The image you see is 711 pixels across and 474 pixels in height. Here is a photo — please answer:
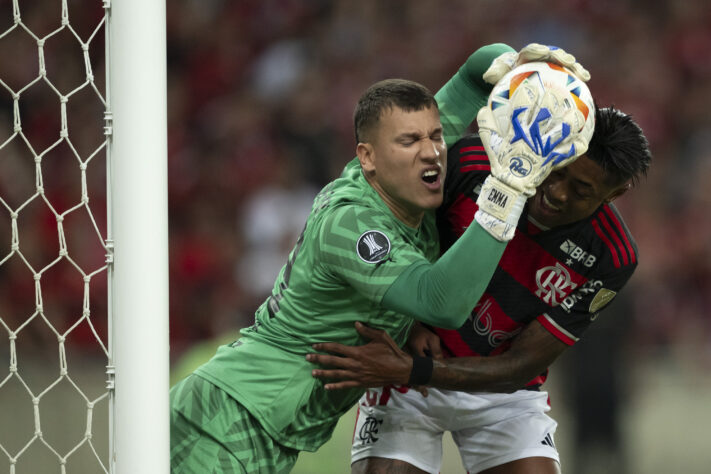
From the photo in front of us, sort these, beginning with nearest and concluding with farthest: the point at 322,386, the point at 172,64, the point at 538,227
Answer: the point at 322,386 < the point at 538,227 < the point at 172,64

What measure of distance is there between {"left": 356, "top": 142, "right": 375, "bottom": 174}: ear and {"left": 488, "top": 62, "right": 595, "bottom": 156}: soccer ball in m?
0.37

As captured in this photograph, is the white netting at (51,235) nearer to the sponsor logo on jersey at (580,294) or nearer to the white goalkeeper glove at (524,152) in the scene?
the sponsor logo on jersey at (580,294)

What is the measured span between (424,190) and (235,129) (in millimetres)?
4182

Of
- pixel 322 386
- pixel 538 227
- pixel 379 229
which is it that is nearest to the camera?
pixel 379 229

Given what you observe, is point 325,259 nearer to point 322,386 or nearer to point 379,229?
point 379,229

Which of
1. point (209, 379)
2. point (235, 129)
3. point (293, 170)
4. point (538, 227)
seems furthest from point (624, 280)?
point (235, 129)

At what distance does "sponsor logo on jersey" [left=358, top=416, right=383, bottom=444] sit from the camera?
3045mm

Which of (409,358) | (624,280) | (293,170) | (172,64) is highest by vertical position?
(172,64)

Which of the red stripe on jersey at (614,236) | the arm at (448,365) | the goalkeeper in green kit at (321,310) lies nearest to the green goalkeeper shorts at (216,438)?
the goalkeeper in green kit at (321,310)

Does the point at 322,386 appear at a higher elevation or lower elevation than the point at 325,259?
lower

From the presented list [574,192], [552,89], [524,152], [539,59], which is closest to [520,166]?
[524,152]

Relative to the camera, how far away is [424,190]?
2.38m

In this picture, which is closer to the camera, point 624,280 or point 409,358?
point 409,358

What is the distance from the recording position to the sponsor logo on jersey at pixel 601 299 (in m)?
2.83
